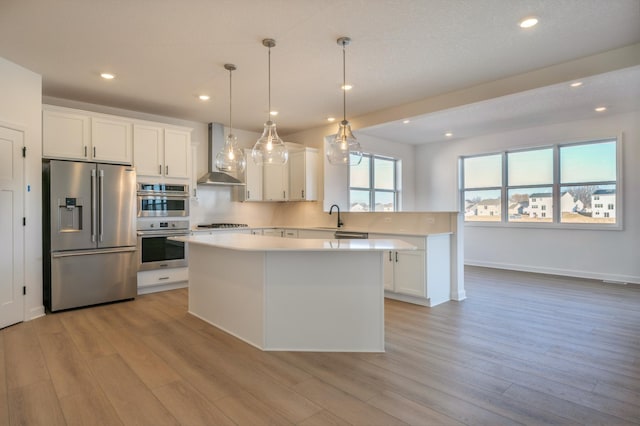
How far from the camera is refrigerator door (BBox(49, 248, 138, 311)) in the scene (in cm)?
411

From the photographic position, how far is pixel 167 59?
357 centimetres

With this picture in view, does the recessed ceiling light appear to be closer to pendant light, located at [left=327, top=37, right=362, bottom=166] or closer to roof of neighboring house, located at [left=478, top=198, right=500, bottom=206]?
pendant light, located at [left=327, top=37, right=362, bottom=166]

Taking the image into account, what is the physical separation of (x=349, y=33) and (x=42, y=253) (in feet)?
13.7

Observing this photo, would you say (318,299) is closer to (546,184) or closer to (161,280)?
(161,280)

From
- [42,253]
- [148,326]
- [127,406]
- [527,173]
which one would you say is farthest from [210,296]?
[527,173]

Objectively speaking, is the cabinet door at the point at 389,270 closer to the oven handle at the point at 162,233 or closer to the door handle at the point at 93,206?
the oven handle at the point at 162,233

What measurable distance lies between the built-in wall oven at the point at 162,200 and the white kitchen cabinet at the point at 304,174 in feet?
6.18

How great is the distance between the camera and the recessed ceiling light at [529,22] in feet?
9.20

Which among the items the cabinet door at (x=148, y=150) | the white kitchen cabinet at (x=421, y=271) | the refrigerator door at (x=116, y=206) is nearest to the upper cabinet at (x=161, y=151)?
the cabinet door at (x=148, y=150)

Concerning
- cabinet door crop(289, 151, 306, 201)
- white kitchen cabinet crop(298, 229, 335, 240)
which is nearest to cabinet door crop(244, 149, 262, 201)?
cabinet door crop(289, 151, 306, 201)

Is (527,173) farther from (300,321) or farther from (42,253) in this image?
(42,253)

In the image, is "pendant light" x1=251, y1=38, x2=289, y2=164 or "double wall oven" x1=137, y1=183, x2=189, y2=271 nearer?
"pendant light" x1=251, y1=38, x2=289, y2=164

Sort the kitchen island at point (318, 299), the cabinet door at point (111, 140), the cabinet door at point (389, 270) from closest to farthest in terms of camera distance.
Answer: the kitchen island at point (318, 299)
the cabinet door at point (111, 140)
the cabinet door at point (389, 270)

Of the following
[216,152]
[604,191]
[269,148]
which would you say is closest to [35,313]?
[269,148]
